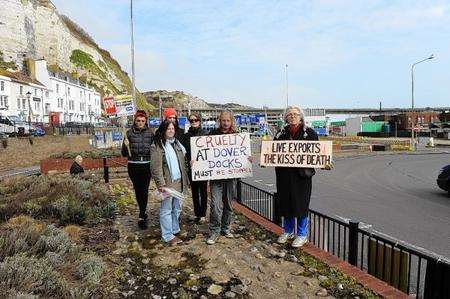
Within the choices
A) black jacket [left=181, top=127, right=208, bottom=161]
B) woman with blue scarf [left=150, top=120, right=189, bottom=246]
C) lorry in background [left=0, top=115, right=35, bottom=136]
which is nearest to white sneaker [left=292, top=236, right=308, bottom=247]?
woman with blue scarf [left=150, top=120, right=189, bottom=246]

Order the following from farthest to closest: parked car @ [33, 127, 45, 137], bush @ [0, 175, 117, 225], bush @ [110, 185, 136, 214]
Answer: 1. parked car @ [33, 127, 45, 137]
2. bush @ [110, 185, 136, 214]
3. bush @ [0, 175, 117, 225]

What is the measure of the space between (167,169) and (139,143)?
2.96ft

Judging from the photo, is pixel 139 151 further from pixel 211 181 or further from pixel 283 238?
pixel 283 238

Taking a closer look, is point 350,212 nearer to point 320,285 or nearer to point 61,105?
point 320,285

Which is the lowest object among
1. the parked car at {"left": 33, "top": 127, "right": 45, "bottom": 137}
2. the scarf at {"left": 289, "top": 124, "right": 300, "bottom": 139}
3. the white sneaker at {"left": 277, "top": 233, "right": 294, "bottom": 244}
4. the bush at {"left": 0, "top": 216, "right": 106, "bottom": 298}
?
the white sneaker at {"left": 277, "top": 233, "right": 294, "bottom": 244}

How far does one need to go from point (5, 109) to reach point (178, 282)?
57.8 m

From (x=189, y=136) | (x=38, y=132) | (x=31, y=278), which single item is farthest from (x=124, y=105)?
(x=38, y=132)

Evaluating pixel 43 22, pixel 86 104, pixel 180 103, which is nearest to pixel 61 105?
pixel 86 104

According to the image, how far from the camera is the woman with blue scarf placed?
586cm

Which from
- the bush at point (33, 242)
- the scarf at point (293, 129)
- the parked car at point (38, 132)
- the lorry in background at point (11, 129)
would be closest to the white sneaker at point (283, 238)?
the scarf at point (293, 129)

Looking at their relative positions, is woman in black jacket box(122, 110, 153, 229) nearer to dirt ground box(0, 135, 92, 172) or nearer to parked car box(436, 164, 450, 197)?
parked car box(436, 164, 450, 197)

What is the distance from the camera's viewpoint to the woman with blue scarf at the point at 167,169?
5855 millimetres

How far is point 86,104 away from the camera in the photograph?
280ft

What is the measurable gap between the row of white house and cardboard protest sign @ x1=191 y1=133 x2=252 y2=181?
44.8 m
